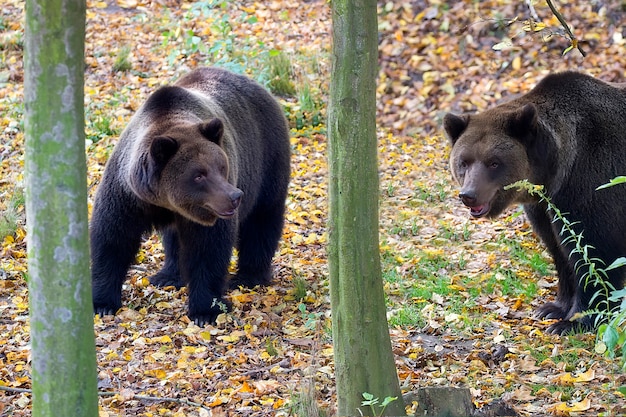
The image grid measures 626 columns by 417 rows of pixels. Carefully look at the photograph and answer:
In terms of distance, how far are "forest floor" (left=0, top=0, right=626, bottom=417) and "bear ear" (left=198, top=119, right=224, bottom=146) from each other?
152 cm

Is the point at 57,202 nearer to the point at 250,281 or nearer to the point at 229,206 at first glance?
the point at 229,206

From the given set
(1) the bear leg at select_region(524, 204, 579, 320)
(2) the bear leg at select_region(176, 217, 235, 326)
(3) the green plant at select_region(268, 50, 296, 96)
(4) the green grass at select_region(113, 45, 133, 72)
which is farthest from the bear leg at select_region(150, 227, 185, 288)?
(4) the green grass at select_region(113, 45, 133, 72)

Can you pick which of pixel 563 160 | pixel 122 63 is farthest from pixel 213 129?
pixel 122 63

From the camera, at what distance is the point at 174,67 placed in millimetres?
13789

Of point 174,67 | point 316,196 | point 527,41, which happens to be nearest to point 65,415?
point 316,196

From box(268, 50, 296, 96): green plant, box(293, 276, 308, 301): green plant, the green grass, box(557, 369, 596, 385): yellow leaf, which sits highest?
the green grass

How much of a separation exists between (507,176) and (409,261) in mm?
1974

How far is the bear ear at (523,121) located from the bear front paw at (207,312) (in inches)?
108

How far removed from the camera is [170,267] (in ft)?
27.3

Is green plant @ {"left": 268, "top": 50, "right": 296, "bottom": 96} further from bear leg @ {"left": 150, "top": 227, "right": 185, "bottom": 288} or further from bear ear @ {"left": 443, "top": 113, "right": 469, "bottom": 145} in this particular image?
bear ear @ {"left": 443, "top": 113, "right": 469, "bottom": 145}

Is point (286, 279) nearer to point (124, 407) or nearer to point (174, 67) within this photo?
point (124, 407)

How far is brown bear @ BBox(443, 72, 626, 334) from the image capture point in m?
6.87

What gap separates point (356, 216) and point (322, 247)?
4828 millimetres

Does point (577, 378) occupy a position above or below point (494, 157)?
below
